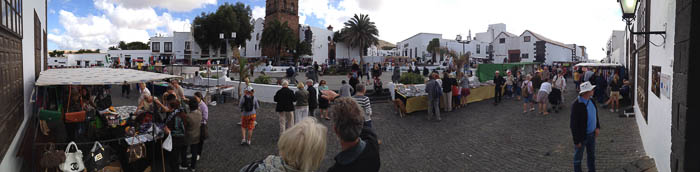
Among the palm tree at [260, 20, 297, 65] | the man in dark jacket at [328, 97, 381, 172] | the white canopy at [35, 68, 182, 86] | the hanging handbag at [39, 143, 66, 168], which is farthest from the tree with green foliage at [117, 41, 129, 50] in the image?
the man in dark jacket at [328, 97, 381, 172]

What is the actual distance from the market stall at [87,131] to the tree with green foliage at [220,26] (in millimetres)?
43089

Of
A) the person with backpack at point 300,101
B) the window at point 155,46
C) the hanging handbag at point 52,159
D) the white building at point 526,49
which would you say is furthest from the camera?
the window at point 155,46

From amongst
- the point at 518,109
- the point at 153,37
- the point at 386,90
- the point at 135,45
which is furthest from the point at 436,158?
the point at 135,45

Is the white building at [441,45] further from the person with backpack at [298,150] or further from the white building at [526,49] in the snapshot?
the person with backpack at [298,150]

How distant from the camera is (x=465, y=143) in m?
8.09

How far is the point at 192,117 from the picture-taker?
5.70m

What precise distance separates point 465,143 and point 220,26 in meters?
46.3

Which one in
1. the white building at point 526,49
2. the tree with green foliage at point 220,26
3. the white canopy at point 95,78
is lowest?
the white canopy at point 95,78

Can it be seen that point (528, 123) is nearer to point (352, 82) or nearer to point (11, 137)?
point (352, 82)

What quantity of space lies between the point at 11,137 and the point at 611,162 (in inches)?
344

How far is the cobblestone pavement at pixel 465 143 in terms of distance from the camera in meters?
6.43

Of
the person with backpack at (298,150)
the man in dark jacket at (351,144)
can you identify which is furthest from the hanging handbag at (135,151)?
the man in dark jacket at (351,144)

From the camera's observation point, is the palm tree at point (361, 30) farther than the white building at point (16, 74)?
Yes

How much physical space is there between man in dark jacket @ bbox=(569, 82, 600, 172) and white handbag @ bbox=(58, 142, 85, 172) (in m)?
6.70
